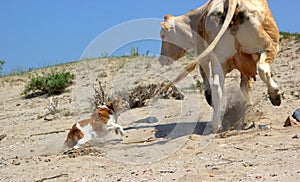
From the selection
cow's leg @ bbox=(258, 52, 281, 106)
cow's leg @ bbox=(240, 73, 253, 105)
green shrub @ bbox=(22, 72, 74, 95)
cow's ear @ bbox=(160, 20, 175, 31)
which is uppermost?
green shrub @ bbox=(22, 72, 74, 95)

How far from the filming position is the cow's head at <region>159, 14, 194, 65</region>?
8562 mm

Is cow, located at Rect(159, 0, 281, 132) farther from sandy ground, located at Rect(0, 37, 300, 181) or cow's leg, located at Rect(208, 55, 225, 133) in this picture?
sandy ground, located at Rect(0, 37, 300, 181)

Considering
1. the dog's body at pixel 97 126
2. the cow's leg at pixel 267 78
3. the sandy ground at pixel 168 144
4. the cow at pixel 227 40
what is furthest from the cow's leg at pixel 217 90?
the dog's body at pixel 97 126

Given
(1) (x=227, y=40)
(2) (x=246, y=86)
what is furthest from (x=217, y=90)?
(2) (x=246, y=86)

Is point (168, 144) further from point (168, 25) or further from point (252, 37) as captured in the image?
point (168, 25)

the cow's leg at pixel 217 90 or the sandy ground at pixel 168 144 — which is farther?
the cow's leg at pixel 217 90

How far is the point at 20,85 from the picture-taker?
1811 centimetres

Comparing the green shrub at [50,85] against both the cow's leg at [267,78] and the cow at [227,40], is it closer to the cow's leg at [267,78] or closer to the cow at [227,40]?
the cow at [227,40]

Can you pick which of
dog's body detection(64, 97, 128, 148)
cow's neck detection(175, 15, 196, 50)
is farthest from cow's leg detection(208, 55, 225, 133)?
dog's body detection(64, 97, 128, 148)

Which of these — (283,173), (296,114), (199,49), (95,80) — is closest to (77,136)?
(199,49)

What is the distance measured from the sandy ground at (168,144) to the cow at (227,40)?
0.66 m

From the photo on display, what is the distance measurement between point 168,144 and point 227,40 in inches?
67.4

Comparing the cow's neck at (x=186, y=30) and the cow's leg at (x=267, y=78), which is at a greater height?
the cow's neck at (x=186, y=30)

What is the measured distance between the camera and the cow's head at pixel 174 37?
8562 mm
